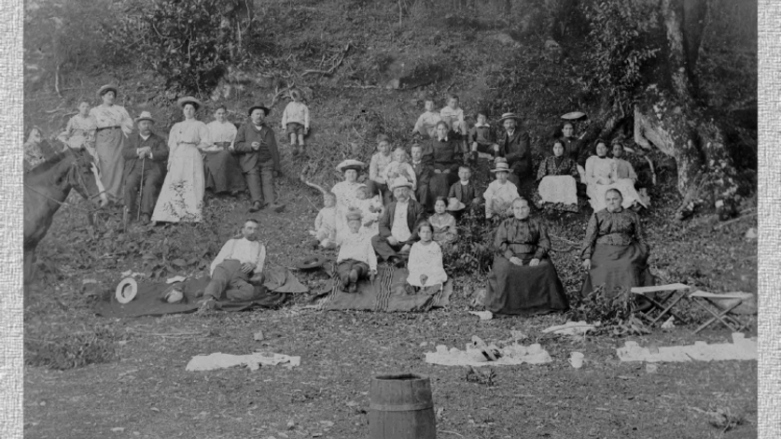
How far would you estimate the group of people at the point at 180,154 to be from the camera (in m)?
6.57

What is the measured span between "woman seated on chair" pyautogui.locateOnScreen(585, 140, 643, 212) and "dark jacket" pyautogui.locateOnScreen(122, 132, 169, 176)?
3169 millimetres

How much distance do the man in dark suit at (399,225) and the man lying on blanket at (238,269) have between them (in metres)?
0.88

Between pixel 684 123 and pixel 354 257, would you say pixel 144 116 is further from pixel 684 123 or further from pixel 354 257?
pixel 684 123

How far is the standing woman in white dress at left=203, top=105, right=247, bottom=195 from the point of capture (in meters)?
6.82

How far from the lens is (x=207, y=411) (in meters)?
5.75

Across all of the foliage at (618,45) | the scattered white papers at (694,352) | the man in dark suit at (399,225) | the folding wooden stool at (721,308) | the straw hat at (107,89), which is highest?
the foliage at (618,45)

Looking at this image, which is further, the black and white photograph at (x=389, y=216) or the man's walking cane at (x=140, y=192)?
the man's walking cane at (x=140, y=192)

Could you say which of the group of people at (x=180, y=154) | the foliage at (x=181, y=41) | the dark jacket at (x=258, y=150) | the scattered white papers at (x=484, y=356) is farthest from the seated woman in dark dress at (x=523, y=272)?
the foliage at (x=181, y=41)

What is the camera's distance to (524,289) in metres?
6.42

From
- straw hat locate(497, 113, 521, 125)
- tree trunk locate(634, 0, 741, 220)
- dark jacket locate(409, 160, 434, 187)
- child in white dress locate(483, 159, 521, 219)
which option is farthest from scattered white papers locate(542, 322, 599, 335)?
straw hat locate(497, 113, 521, 125)

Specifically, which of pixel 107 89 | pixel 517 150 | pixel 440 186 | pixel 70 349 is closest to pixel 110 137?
pixel 107 89

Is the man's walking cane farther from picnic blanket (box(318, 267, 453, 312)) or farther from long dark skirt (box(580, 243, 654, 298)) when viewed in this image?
long dark skirt (box(580, 243, 654, 298))

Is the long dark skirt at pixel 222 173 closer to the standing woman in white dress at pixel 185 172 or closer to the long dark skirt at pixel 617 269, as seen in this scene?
the standing woman in white dress at pixel 185 172

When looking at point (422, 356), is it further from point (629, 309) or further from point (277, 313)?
point (629, 309)
